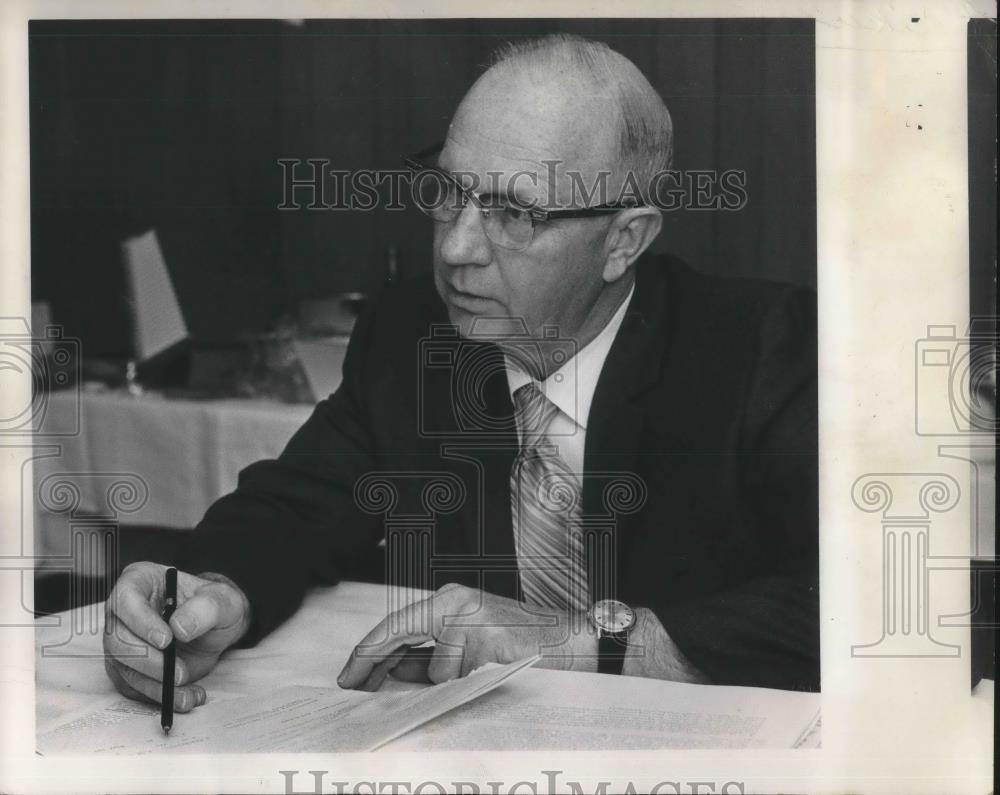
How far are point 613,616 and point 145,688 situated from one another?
1175mm

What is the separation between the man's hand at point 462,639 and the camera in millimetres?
2951

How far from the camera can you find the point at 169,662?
2.86 m

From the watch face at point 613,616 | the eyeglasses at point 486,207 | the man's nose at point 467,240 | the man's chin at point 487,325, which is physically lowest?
the watch face at point 613,616

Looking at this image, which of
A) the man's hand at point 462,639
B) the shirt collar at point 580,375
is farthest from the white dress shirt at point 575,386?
the man's hand at point 462,639

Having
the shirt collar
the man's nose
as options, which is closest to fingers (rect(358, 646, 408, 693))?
the shirt collar

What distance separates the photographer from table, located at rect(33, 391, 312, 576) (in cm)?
298

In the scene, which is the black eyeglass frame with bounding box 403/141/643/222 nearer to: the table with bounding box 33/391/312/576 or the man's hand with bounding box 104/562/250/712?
the table with bounding box 33/391/312/576

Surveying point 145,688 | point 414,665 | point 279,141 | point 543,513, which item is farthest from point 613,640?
point 279,141

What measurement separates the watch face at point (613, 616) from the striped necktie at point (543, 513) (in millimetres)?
81

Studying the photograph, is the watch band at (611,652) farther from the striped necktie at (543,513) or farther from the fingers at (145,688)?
the fingers at (145,688)

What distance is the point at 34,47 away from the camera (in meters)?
2.95

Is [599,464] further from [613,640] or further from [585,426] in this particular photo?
[613,640]

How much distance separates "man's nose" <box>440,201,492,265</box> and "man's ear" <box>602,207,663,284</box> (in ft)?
1.01

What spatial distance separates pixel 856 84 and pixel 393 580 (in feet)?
5.62
